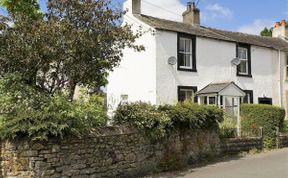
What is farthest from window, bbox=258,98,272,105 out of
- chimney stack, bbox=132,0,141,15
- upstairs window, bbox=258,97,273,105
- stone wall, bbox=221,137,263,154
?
chimney stack, bbox=132,0,141,15

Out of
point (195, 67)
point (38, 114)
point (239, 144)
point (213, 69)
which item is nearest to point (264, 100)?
point (213, 69)

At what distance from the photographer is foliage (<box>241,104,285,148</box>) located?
16641mm

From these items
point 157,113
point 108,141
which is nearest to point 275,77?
point 157,113

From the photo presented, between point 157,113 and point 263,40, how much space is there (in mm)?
16642

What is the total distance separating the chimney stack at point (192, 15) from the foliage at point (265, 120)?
8.19 m

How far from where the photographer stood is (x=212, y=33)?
22703 millimetres

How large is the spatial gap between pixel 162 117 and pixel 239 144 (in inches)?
192

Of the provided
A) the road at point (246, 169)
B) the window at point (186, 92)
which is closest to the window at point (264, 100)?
the window at point (186, 92)

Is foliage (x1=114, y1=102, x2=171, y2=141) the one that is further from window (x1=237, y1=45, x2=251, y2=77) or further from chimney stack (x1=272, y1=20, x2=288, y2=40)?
chimney stack (x1=272, y1=20, x2=288, y2=40)

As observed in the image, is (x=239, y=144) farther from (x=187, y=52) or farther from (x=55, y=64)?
(x=55, y=64)

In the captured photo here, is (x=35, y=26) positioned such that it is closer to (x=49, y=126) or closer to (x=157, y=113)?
(x=49, y=126)

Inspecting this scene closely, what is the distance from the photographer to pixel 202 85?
68.9 feet

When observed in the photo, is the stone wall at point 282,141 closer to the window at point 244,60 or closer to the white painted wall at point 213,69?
the white painted wall at point 213,69

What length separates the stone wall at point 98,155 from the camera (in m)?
9.53
